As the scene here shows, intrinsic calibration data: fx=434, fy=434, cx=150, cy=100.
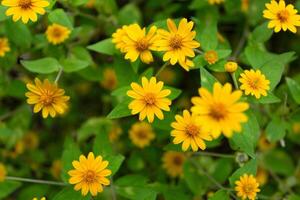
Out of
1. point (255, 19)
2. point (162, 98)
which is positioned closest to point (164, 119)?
point (162, 98)

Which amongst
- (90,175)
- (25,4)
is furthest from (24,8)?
(90,175)

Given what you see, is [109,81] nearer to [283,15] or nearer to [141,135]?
[141,135]

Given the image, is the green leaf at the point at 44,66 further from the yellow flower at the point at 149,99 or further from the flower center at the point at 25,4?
the yellow flower at the point at 149,99

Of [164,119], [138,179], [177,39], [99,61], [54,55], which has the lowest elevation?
[138,179]

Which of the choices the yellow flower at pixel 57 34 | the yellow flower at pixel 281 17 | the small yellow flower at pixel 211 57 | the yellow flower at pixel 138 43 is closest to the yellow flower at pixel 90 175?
the yellow flower at pixel 138 43

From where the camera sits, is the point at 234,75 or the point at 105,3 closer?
the point at 234,75

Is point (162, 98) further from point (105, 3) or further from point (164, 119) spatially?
point (105, 3)

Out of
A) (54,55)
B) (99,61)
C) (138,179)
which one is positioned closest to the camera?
(138,179)
